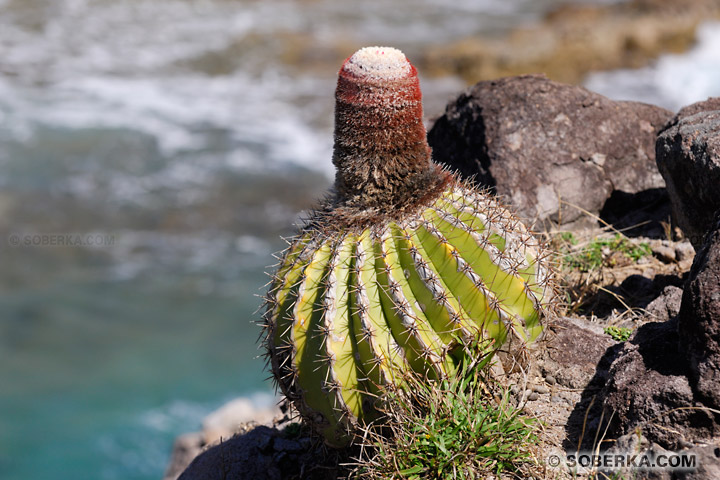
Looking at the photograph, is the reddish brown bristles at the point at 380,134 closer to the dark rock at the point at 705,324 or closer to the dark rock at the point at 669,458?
the dark rock at the point at 705,324

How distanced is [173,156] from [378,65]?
15217mm

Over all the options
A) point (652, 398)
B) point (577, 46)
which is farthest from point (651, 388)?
point (577, 46)

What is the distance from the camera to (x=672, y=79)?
67.6ft

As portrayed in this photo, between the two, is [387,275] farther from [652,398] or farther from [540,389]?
[652,398]

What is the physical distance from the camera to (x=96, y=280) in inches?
549

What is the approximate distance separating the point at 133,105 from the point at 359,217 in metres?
18.3

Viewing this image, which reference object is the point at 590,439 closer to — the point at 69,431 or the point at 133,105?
the point at 69,431

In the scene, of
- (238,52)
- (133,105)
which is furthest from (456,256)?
(238,52)

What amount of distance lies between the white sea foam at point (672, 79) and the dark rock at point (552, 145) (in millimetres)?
13314

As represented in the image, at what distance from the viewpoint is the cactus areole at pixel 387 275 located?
11.3ft

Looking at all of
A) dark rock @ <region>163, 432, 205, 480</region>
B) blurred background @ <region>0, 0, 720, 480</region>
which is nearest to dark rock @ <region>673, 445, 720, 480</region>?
dark rock @ <region>163, 432, 205, 480</region>

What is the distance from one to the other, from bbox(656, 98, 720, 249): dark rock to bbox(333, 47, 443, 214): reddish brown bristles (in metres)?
1.46

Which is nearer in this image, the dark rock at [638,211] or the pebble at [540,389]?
the pebble at [540,389]

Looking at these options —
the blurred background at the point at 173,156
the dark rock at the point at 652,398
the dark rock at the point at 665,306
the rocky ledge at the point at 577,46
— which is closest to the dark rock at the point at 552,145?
the dark rock at the point at 665,306
